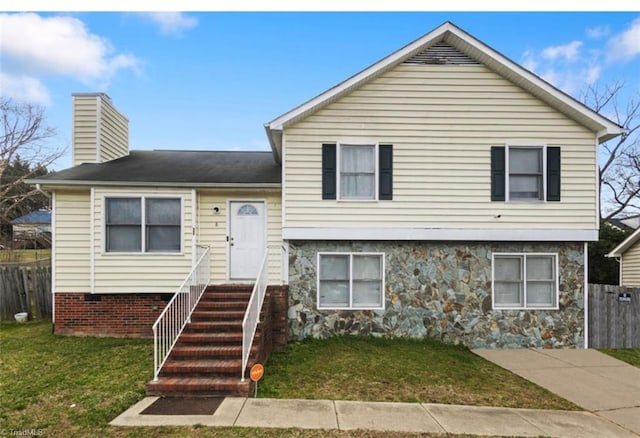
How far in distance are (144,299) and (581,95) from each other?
95.6ft

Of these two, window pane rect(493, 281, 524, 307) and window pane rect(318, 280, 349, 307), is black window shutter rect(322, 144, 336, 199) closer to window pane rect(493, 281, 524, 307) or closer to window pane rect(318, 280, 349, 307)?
window pane rect(318, 280, 349, 307)

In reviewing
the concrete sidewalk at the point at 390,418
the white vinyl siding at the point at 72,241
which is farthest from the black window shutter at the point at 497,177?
the white vinyl siding at the point at 72,241

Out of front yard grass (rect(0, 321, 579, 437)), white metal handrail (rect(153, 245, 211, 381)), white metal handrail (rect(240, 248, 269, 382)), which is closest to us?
front yard grass (rect(0, 321, 579, 437))

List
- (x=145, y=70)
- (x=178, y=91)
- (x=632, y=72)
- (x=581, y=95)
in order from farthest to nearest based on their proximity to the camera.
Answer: (x=581, y=95) < (x=632, y=72) < (x=178, y=91) < (x=145, y=70)

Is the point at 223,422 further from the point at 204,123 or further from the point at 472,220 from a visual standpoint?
the point at 204,123

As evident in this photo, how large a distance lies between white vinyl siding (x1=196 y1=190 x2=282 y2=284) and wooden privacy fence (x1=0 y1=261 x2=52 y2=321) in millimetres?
5592

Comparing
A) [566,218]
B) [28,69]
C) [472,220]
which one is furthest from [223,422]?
[28,69]

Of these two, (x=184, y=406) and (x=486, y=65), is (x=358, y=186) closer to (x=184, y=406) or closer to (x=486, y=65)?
(x=486, y=65)

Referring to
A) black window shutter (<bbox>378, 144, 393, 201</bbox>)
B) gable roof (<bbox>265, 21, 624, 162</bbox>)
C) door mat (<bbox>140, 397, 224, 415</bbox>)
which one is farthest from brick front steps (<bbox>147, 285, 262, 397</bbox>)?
gable roof (<bbox>265, 21, 624, 162</bbox>)

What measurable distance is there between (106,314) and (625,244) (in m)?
19.9

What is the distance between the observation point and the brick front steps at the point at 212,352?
5672 mm

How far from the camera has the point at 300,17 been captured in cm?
1077

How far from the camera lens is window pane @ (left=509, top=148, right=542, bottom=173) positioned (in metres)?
9.08

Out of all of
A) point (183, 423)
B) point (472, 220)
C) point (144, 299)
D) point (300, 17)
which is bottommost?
point (183, 423)
